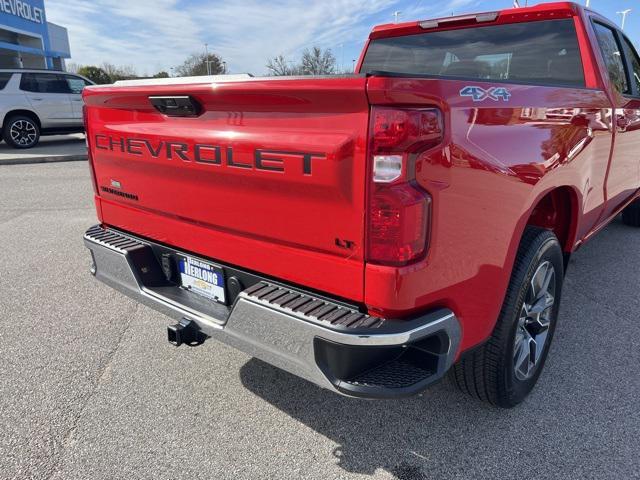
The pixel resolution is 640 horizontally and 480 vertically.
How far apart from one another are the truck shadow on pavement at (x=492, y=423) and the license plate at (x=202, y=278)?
692 mm

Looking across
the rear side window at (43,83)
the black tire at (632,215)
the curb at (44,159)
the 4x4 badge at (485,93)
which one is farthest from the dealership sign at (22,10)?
the 4x4 badge at (485,93)

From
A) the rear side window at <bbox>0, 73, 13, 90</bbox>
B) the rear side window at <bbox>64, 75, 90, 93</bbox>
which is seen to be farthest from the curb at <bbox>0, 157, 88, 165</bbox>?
the rear side window at <bbox>64, 75, 90, 93</bbox>

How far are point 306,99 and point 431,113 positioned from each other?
0.44 meters

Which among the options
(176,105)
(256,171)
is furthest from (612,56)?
(176,105)

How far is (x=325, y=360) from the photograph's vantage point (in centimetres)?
185

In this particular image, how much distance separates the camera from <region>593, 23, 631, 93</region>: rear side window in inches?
135

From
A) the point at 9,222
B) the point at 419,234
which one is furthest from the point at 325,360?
the point at 9,222

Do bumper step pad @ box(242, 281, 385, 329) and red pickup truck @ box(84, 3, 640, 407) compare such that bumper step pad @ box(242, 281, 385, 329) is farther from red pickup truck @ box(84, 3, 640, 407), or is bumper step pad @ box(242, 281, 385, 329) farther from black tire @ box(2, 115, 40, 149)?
black tire @ box(2, 115, 40, 149)

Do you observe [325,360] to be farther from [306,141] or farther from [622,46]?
[622,46]

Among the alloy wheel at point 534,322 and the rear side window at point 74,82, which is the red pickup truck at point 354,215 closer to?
the alloy wheel at point 534,322

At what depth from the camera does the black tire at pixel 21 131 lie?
489 inches

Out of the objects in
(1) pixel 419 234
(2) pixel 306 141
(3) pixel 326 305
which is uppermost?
(2) pixel 306 141

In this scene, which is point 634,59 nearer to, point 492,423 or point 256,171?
point 492,423

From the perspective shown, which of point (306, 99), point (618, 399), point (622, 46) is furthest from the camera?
point (622, 46)
